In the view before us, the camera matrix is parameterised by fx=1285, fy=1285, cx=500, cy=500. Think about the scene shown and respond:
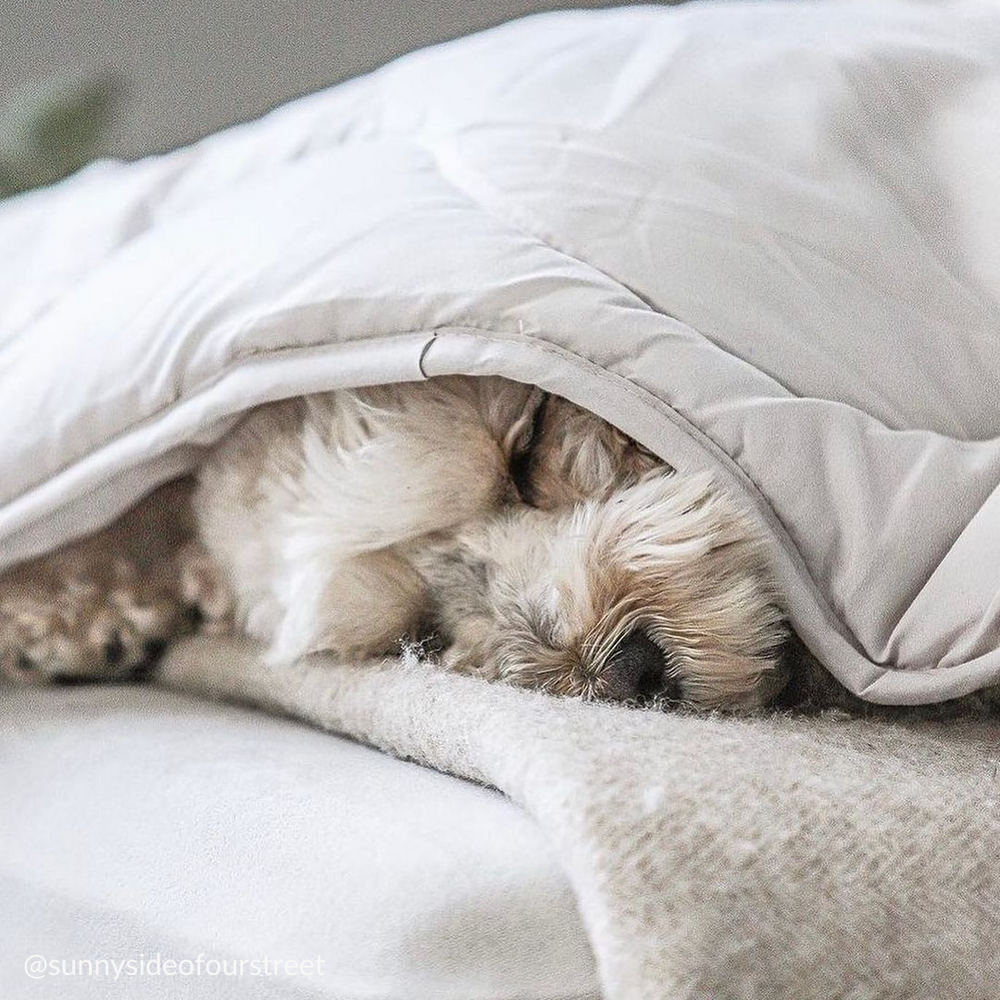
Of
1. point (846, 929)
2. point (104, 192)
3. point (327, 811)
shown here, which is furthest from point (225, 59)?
point (846, 929)

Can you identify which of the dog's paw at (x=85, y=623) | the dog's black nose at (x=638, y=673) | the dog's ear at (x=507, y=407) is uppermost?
the dog's ear at (x=507, y=407)

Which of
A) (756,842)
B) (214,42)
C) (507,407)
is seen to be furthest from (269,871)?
(214,42)

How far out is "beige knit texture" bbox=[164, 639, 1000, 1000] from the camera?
0.62 meters

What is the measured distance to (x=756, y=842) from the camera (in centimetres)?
67

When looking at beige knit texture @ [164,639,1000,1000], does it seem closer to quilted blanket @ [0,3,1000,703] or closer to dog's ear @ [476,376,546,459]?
quilted blanket @ [0,3,1000,703]

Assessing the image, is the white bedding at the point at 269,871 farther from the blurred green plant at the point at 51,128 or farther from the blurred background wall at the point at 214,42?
the blurred background wall at the point at 214,42

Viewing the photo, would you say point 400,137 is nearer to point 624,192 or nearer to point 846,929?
point 624,192

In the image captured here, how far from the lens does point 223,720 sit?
104 centimetres

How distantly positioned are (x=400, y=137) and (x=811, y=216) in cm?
38

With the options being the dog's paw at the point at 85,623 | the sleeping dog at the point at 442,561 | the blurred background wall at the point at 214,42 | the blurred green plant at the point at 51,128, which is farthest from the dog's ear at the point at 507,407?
the blurred background wall at the point at 214,42

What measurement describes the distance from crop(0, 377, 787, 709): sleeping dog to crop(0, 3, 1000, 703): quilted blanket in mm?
49

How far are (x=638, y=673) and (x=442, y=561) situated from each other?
8.7 inches

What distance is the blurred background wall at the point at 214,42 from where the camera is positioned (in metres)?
2.72

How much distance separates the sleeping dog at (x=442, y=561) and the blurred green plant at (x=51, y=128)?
1242mm
